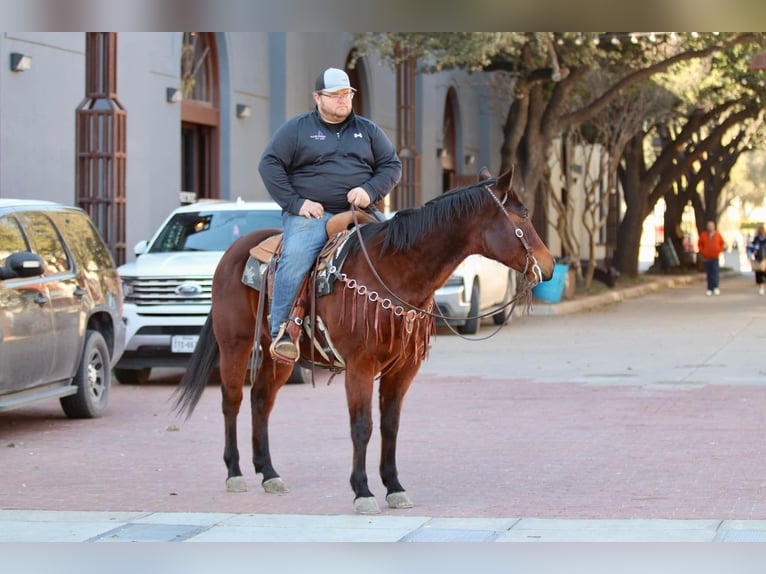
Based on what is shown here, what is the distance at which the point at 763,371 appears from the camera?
16.8 m

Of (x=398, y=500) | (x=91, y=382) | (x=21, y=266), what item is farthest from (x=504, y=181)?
(x=91, y=382)

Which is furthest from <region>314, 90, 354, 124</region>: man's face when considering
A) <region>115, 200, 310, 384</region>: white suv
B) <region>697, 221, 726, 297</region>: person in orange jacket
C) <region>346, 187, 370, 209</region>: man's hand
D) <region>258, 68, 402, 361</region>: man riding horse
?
<region>697, 221, 726, 297</region>: person in orange jacket

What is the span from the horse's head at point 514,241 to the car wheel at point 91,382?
18.9ft

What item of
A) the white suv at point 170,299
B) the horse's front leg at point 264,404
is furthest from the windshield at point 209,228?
the horse's front leg at point 264,404

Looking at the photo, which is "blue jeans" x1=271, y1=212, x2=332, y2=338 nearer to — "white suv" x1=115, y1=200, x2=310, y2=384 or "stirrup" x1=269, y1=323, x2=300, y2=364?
"stirrup" x1=269, y1=323, x2=300, y2=364

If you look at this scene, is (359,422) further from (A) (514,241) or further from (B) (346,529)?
(A) (514,241)

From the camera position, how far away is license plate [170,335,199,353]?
50.0 feet

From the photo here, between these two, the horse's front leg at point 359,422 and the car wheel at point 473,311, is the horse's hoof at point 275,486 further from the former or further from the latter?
the car wheel at point 473,311

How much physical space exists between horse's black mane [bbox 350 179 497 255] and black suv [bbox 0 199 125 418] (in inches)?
162

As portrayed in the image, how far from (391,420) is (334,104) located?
2015mm

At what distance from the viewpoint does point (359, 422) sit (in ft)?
26.9
